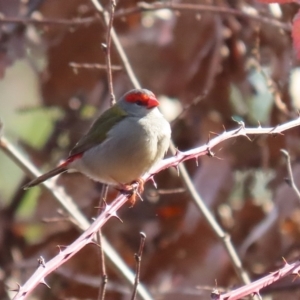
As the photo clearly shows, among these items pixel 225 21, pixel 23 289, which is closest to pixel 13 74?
pixel 225 21

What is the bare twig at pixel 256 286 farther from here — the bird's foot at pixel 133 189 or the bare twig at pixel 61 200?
the bare twig at pixel 61 200

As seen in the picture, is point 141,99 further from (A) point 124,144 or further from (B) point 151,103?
(A) point 124,144

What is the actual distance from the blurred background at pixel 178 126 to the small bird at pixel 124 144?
754 millimetres

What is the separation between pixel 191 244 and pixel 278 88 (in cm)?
A: 121

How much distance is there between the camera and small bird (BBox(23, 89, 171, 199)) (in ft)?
12.4

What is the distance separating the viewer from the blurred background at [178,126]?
4891 millimetres

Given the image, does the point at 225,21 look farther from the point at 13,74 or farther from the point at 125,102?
the point at 13,74

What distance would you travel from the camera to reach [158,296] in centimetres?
491

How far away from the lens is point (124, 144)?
386 cm

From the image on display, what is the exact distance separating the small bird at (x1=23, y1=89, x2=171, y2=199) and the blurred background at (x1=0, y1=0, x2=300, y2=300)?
2.47 feet

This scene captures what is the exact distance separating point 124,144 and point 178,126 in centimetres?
168

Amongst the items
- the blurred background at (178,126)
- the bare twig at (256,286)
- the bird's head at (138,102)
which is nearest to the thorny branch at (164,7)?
the blurred background at (178,126)

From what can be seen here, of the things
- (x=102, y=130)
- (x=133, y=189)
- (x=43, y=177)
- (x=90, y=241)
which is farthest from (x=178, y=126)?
(x=90, y=241)

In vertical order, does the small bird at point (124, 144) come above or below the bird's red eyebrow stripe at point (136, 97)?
below
